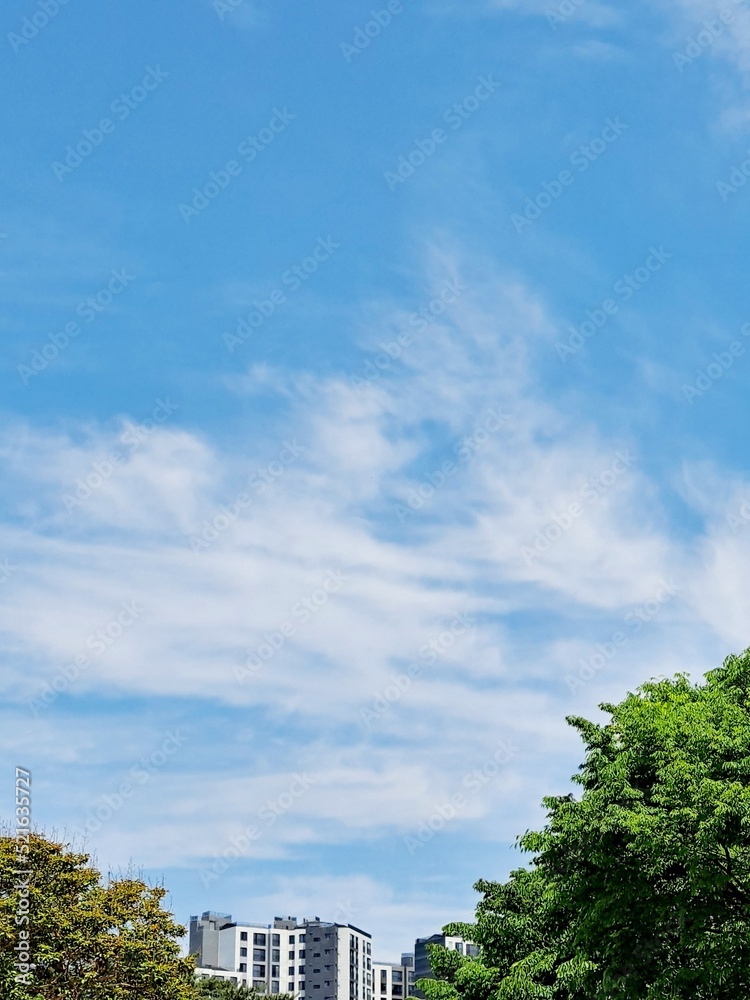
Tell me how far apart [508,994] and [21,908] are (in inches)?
583

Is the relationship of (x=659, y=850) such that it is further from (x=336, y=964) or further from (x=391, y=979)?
(x=391, y=979)

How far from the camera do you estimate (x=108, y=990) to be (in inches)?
1388

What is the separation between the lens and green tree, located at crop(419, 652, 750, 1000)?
69.5 ft

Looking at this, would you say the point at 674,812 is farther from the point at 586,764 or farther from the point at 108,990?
the point at 108,990

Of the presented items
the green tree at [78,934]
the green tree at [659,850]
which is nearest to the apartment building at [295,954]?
the green tree at [78,934]

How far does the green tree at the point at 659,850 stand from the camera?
21172 millimetres

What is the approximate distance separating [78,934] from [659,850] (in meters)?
20.5

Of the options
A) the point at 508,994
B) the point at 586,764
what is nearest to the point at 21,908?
the point at 508,994

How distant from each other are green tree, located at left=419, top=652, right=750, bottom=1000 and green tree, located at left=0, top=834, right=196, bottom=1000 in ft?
51.3

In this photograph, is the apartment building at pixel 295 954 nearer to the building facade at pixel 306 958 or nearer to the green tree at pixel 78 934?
the building facade at pixel 306 958

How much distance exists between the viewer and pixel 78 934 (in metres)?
34.9

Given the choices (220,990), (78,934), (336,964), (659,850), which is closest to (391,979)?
(336,964)

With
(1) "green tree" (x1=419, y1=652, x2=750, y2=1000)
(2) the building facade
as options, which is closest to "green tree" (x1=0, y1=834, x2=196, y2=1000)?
(1) "green tree" (x1=419, y1=652, x2=750, y2=1000)

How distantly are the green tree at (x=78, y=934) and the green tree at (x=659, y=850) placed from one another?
1564cm
